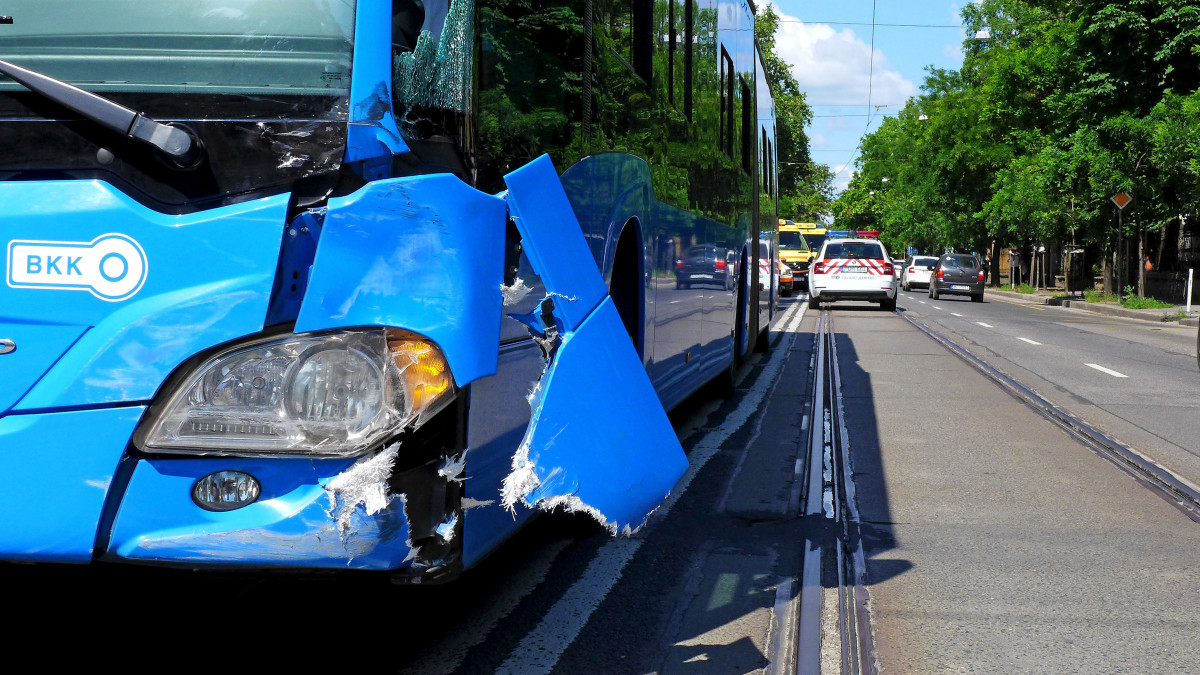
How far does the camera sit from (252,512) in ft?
8.55

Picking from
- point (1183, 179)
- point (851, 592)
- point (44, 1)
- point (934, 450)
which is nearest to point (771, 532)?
point (851, 592)

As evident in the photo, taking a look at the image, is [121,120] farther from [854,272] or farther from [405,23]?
[854,272]

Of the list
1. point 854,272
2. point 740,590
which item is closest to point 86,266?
point 740,590

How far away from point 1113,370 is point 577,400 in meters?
12.7

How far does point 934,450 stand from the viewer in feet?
26.2

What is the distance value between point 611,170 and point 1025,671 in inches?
89.9

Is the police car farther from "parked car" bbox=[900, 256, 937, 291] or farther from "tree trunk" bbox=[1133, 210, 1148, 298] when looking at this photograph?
"parked car" bbox=[900, 256, 937, 291]

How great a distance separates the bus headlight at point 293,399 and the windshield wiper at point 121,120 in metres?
0.47

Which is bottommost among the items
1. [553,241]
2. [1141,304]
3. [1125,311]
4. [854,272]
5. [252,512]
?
[1125,311]

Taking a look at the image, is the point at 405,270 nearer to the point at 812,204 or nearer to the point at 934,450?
the point at 934,450

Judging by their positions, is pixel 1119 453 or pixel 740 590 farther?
pixel 1119 453

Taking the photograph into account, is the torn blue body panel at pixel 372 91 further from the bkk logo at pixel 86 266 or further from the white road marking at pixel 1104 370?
the white road marking at pixel 1104 370

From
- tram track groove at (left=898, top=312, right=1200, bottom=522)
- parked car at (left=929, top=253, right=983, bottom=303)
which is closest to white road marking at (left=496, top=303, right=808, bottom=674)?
tram track groove at (left=898, top=312, right=1200, bottom=522)

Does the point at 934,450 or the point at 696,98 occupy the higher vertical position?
the point at 696,98
